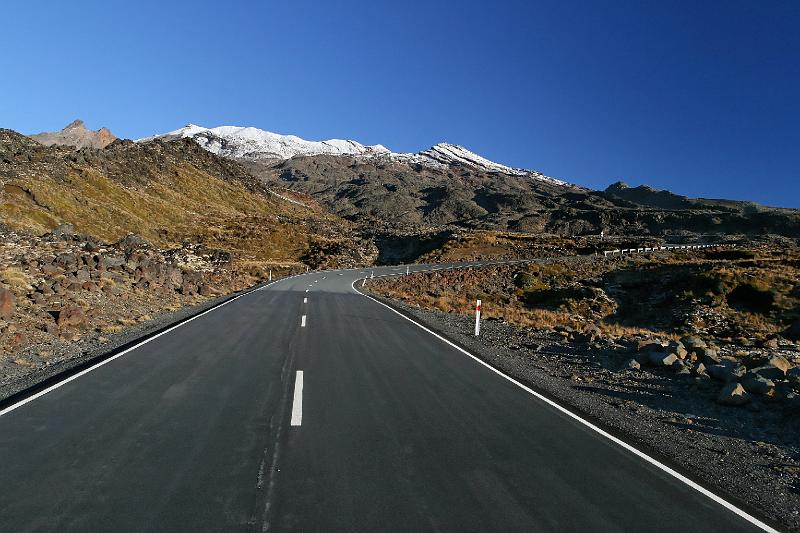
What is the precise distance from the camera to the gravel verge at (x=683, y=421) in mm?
4977

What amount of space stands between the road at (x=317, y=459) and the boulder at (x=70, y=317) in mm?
4588

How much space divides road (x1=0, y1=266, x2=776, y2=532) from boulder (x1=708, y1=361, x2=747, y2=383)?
4.40 meters

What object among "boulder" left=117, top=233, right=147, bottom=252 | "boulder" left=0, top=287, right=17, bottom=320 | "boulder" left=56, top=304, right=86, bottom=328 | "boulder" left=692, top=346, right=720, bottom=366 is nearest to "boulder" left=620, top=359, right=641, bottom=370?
"boulder" left=692, top=346, right=720, bottom=366

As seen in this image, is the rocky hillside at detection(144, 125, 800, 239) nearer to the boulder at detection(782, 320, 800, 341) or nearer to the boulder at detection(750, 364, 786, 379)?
the boulder at detection(782, 320, 800, 341)

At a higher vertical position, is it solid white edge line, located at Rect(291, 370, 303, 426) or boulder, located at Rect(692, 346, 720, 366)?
boulder, located at Rect(692, 346, 720, 366)

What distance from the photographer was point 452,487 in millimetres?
4430

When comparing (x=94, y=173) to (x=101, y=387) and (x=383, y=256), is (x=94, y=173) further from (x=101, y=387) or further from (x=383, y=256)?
(x=101, y=387)

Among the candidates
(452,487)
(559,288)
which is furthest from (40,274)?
(559,288)

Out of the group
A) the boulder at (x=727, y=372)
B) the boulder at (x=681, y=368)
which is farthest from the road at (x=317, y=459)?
the boulder at (x=727, y=372)

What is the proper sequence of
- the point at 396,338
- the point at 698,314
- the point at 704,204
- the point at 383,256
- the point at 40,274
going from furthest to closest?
the point at 704,204
the point at 383,256
the point at 698,314
the point at 40,274
the point at 396,338

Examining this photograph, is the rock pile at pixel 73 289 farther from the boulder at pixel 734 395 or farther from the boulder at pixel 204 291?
the boulder at pixel 734 395

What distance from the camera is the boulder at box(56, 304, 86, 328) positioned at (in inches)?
478

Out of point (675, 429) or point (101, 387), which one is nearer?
point (675, 429)

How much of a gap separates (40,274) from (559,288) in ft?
99.6
